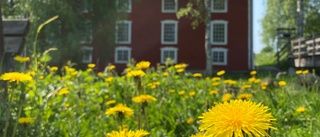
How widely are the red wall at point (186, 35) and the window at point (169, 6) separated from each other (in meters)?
0.24

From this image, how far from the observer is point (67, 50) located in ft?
66.9

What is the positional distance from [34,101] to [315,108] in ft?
8.11

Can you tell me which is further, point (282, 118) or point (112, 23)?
point (112, 23)

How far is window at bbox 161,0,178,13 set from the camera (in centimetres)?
2833

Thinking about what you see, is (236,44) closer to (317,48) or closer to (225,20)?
(225,20)

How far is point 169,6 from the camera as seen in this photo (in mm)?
28516

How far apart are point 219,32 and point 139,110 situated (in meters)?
26.6

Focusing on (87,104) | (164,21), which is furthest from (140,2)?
(87,104)

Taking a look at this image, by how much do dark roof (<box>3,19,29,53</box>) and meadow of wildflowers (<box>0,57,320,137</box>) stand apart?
0.81 feet

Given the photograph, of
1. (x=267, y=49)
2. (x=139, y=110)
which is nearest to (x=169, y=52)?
(x=139, y=110)

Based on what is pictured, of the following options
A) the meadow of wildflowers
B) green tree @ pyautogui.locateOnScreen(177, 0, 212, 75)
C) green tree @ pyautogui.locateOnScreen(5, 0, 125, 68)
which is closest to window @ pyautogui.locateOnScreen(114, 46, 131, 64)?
green tree @ pyautogui.locateOnScreen(5, 0, 125, 68)

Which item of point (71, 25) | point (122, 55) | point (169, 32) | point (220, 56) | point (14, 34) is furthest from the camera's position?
point (122, 55)

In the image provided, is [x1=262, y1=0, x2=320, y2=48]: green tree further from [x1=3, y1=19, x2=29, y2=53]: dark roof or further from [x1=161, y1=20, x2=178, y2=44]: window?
[x1=3, y1=19, x2=29, y2=53]: dark roof

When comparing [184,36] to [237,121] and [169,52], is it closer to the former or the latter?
[169,52]
